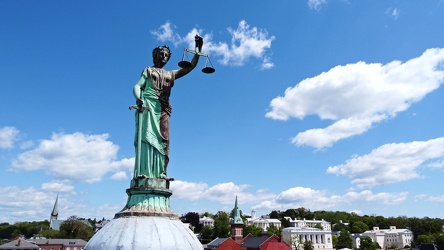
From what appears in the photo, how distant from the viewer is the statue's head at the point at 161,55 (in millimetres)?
10205

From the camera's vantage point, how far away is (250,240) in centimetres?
7350

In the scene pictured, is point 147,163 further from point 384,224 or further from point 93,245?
point 384,224

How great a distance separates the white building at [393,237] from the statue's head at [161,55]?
459 ft

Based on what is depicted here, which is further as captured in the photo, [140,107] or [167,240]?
[140,107]

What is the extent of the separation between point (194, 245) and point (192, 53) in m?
4.99

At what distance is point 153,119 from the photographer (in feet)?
30.6

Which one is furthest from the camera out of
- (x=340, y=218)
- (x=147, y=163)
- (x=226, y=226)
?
(x=340, y=218)

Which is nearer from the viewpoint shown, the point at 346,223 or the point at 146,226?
the point at 146,226

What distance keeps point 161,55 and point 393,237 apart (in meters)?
144

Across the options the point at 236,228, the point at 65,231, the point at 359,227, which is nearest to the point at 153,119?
the point at 236,228

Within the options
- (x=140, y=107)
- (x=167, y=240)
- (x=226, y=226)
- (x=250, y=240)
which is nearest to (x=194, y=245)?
(x=167, y=240)

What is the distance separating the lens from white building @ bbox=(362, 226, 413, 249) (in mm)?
130125

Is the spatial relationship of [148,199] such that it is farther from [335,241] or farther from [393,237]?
[393,237]

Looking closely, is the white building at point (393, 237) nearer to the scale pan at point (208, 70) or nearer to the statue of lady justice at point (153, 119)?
the scale pan at point (208, 70)
